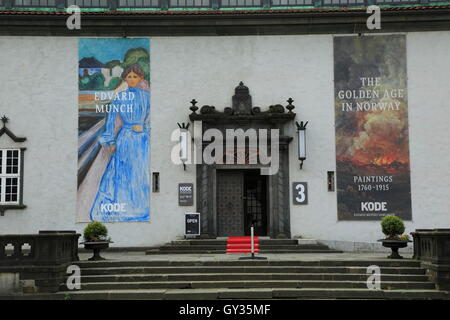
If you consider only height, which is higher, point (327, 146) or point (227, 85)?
point (227, 85)

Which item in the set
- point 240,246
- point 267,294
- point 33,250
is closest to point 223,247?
point 240,246

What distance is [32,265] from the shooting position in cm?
1491

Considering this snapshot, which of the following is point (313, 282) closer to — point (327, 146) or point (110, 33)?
point (327, 146)

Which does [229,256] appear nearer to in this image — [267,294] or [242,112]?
[267,294]

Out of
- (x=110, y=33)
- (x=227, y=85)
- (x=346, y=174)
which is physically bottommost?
(x=346, y=174)

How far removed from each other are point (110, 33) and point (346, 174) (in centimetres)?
1009

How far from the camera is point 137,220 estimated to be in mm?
21922

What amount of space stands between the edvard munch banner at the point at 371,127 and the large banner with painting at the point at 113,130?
278 inches

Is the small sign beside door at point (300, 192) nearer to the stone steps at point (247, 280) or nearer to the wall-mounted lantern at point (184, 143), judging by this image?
the wall-mounted lantern at point (184, 143)

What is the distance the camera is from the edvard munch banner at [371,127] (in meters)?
21.9

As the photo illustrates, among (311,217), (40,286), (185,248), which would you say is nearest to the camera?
(40,286)

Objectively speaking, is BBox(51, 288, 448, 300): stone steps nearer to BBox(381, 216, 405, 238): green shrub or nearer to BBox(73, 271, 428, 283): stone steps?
BBox(73, 271, 428, 283): stone steps

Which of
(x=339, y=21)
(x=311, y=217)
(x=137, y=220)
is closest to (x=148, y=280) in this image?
(x=137, y=220)

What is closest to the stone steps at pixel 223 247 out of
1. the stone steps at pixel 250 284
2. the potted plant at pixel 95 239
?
the potted plant at pixel 95 239
